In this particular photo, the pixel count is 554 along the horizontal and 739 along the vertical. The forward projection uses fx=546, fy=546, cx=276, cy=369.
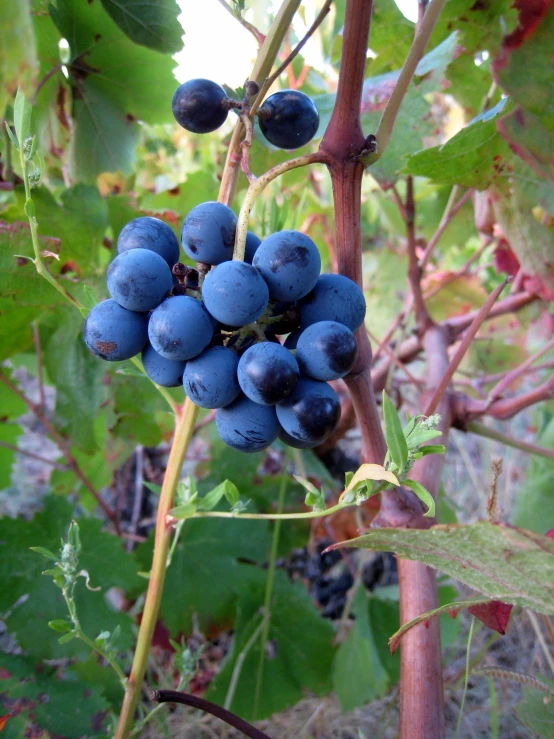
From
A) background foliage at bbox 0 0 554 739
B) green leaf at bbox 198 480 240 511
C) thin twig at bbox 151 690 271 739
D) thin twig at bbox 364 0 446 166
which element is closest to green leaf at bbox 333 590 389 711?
background foliage at bbox 0 0 554 739

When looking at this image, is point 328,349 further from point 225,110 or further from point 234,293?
point 225,110

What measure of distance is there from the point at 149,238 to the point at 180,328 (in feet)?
0.38

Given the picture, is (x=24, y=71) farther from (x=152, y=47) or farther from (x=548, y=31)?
(x=152, y=47)

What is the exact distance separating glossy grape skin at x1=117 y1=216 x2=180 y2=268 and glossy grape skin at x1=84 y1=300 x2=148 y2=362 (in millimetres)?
58

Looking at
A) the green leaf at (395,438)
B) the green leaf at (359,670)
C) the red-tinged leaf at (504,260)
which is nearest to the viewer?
the green leaf at (395,438)

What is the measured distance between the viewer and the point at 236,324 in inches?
16.0

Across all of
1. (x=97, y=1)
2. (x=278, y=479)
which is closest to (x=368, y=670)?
(x=278, y=479)

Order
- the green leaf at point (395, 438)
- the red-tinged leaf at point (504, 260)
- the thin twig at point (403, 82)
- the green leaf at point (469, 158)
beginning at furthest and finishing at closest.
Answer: the red-tinged leaf at point (504, 260), the green leaf at point (469, 158), the thin twig at point (403, 82), the green leaf at point (395, 438)

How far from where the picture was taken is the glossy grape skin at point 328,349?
0.41 m

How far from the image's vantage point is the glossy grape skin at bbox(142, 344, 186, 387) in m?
0.46

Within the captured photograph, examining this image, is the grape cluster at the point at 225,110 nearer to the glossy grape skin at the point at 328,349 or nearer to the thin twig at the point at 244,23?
the thin twig at the point at 244,23

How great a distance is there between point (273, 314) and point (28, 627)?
25.2 inches

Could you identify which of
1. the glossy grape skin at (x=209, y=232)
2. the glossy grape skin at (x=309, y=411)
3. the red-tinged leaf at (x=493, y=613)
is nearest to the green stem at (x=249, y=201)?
the glossy grape skin at (x=209, y=232)

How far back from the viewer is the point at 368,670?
0.97 m
